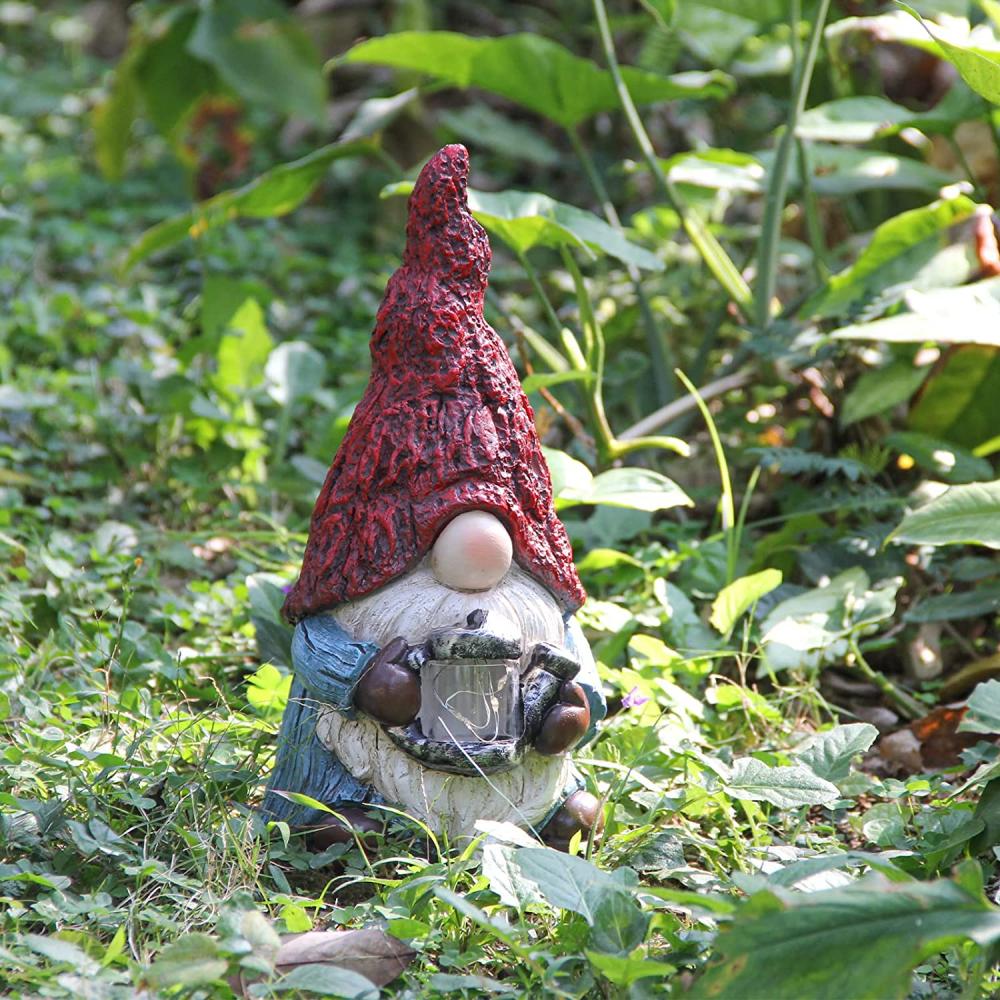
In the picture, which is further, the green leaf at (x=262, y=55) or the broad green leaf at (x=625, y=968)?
the green leaf at (x=262, y=55)

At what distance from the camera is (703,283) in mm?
4336

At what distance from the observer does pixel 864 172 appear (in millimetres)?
3773

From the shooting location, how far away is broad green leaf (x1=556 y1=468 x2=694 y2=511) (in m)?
2.73

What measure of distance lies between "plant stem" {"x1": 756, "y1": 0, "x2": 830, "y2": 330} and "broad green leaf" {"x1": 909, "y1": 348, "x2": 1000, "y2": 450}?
0.43m

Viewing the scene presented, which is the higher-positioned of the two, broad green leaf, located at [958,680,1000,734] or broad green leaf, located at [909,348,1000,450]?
broad green leaf, located at [909,348,1000,450]

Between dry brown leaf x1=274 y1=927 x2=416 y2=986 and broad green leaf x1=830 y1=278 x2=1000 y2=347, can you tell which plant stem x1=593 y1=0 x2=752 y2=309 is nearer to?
broad green leaf x1=830 y1=278 x2=1000 y2=347

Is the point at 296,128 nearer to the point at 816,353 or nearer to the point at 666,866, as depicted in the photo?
the point at 816,353

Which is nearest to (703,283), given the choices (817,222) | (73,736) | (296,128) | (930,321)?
(817,222)

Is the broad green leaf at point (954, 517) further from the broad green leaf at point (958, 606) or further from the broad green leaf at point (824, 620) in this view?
the broad green leaf at point (958, 606)

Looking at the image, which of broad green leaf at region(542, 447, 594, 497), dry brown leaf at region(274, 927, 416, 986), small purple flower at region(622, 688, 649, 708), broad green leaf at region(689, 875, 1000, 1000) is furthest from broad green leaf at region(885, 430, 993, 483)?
dry brown leaf at region(274, 927, 416, 986)

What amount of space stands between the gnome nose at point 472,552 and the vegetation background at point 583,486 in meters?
0.38

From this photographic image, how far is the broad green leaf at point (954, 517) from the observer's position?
2568 mm

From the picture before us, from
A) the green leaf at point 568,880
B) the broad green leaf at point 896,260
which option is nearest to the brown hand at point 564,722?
the green leaf at point 568,880

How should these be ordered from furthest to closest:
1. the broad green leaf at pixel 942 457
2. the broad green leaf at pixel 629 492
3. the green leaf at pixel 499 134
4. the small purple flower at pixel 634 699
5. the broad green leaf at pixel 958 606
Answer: the green leaf at pixel 499 134 → the broad green leaf at pixel 942 457 → the broad green leaf at pixel 958 606 → the broad green leaf at pixel 629 492 → the small purple flower at pixel 634 699
